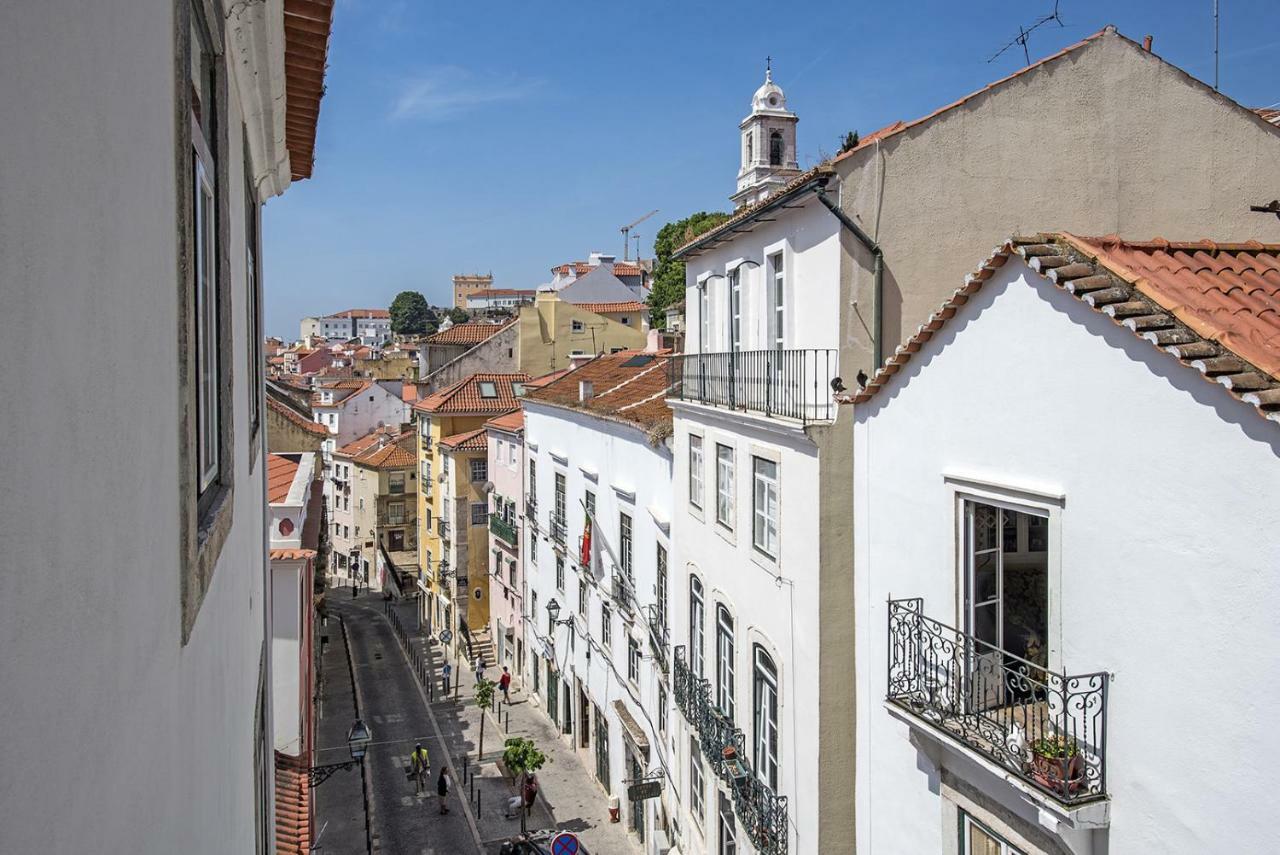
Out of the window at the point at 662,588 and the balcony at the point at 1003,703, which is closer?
the balcony at the point at 1003,703

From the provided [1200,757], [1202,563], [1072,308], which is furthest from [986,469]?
[1200,757]

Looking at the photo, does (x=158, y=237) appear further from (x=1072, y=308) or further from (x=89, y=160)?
(x=1072, y=308)

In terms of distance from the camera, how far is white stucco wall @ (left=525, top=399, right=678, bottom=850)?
19344mm

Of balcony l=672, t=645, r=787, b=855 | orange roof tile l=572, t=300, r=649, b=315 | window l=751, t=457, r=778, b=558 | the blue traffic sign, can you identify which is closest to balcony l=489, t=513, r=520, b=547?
the blue traffic sign

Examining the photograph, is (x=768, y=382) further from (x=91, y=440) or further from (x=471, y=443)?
(x=471, y=443)

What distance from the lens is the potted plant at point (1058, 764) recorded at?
6.53 metres

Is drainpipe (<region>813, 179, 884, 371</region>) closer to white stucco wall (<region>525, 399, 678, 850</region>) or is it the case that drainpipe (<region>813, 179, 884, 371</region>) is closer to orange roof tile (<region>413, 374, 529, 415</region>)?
white stucco wall (<region>525, 399, 678, 850</region>)

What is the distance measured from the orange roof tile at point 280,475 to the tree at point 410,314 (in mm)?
115974

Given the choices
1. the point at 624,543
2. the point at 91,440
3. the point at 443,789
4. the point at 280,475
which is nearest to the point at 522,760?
the point at 443,789

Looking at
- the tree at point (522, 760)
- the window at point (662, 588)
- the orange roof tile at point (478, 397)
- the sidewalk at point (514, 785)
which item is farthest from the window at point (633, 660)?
the orange roof tile at point (478, 397)

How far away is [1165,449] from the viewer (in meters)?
6.12

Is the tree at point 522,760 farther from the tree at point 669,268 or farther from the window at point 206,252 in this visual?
the tree at point 669,268

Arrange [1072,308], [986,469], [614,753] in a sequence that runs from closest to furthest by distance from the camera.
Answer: [1072,308] → [986,469] → [614,753]

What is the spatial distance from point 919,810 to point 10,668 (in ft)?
29.5
